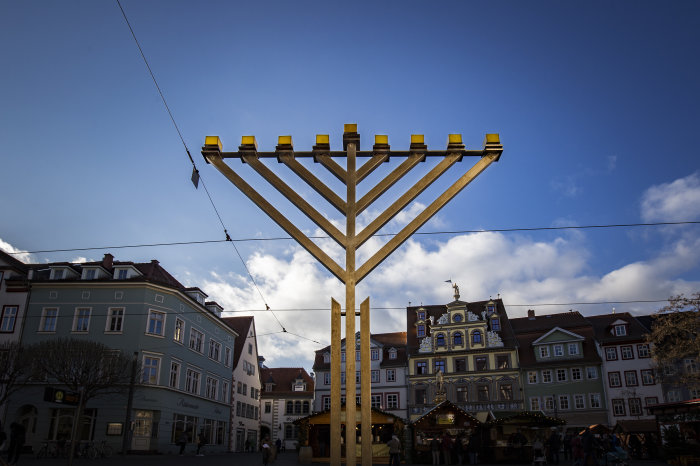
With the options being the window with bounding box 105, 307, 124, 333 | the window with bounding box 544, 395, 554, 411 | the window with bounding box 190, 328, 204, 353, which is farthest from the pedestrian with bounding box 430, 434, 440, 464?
the window with bounding box 544, 395, 554, 411

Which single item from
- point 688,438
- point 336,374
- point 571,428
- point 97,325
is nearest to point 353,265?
point 336,374

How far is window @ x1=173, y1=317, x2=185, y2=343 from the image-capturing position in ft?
106

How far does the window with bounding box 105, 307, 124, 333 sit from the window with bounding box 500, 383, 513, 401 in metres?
29.0

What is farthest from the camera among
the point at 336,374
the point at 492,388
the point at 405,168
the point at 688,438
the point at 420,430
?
the point at 492,388

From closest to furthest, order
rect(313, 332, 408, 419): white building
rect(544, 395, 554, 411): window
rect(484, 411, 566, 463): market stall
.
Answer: rect(484, 411, 566, 463): market stall
rect(544, 395, 554, 411): window
rect(313, 332, 408, 419): white building

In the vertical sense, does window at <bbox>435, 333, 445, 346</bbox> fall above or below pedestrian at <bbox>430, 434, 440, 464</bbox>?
above

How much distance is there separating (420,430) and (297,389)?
31323 millimetres

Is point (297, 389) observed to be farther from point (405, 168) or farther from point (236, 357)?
point (405, 168)

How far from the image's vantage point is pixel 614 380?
133 ft

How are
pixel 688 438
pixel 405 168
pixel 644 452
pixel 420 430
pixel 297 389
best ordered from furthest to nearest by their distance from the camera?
1. pixel 297 389
2. pixel 644 452
3. pixel 420 430
4. pixel 688 438
5. pixel 405 168

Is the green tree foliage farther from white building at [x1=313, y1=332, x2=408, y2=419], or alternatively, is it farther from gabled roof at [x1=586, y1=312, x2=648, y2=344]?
white building at [x1=313, y1=332, x2=408, y2=419]

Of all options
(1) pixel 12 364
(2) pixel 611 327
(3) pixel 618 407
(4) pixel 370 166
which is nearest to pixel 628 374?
(3) pixel 618 407

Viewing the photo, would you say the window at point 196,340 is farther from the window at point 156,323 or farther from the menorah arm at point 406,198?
the menorah arm at point 406,198

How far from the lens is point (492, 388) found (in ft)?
144
